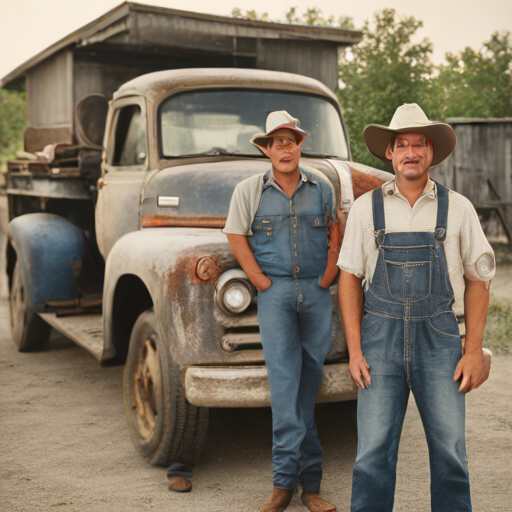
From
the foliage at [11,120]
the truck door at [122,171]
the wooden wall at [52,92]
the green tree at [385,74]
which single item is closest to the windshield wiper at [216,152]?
the truck door at [122,171]

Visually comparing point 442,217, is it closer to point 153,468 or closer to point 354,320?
point 354,320

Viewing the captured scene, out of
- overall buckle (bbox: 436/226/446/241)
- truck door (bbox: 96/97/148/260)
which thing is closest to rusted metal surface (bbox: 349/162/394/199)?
overall buckle (bbox: 436/226/446/241)

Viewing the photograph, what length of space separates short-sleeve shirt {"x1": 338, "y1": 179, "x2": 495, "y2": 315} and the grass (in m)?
4.63

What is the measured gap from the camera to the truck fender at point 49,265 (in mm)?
6316

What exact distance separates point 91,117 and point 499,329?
4.99 m

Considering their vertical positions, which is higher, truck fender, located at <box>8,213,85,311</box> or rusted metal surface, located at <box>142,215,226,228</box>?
rusted metal surface, located at <box>142,215,226,228</box>

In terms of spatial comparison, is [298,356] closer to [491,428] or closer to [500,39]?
[491,428]

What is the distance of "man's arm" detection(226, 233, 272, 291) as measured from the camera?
3475 millimetres

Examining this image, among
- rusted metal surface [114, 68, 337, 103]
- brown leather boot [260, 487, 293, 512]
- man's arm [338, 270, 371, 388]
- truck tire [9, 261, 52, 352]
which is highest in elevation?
rusted metal surface [114, 68, 337, 103]

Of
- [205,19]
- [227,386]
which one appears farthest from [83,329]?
[205,19]

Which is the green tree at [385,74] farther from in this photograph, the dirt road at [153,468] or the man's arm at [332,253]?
the man's arm at [332,253]

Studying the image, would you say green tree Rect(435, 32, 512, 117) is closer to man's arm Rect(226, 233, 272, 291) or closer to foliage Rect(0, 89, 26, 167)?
man's arm Rect(226, 233, 272, 291)

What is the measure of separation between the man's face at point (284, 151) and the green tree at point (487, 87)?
55.6 feet

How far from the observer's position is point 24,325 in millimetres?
6895
